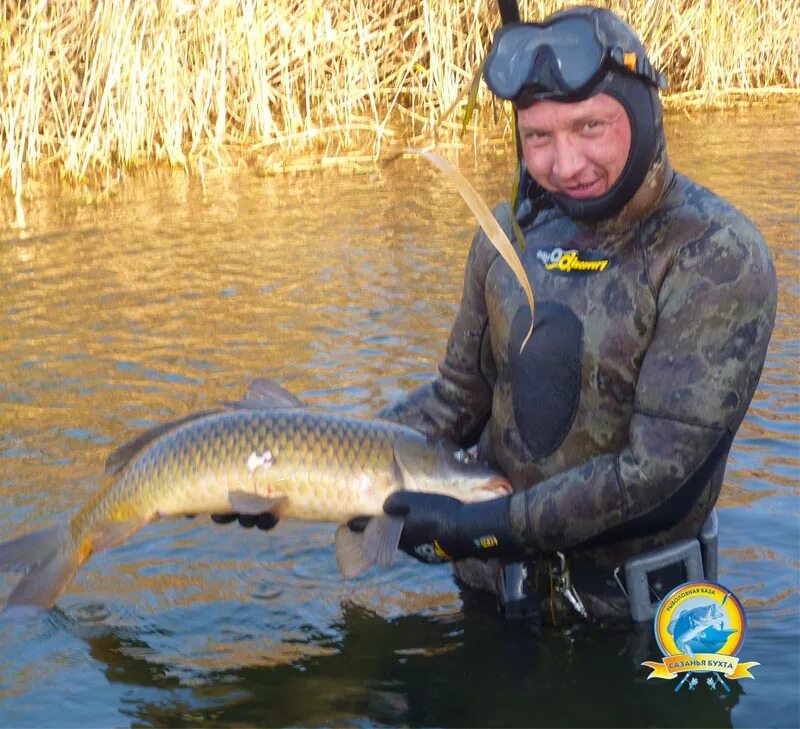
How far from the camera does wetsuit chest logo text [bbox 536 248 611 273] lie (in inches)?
145

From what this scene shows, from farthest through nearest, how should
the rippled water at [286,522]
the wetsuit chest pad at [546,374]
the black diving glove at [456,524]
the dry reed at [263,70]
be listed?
the dry reed at [263,70], the rippled water at [286,522], the wetsuit chest pad at [546,374], the black diving glove at [456,524]

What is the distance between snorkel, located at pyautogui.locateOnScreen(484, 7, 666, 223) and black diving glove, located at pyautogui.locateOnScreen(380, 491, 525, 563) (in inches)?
35.0

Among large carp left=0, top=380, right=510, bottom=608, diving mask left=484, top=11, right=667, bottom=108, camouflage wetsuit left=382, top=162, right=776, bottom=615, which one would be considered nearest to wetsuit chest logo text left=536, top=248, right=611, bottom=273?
camouflage wetsuit left=382, top=162, right=776, bottom=615

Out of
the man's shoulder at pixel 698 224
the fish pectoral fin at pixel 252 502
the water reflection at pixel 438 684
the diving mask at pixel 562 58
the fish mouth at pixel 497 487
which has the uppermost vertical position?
the diving mask at pixel 562 58

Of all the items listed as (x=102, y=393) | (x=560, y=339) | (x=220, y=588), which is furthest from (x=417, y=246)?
(x=560, y=339)

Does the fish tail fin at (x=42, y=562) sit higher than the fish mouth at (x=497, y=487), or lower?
lower

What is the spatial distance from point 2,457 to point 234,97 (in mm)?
7328

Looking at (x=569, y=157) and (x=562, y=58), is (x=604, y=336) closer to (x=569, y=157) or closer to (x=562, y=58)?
(x=569, y=157)

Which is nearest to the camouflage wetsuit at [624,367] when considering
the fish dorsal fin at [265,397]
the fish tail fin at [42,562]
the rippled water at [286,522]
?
the rippled water at [286,522]

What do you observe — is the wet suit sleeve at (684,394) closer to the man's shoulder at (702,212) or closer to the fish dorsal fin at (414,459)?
the man's shoulder at (702,212)

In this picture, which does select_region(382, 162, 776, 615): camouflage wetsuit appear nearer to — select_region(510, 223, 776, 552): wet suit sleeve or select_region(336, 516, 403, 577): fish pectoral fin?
select_region(510, 223, 776, 552): wet suit sleeve

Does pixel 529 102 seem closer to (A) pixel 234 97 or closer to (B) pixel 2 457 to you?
(B) pixel 2 457

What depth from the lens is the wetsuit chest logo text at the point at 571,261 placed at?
367cm

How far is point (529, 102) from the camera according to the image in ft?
11.7
